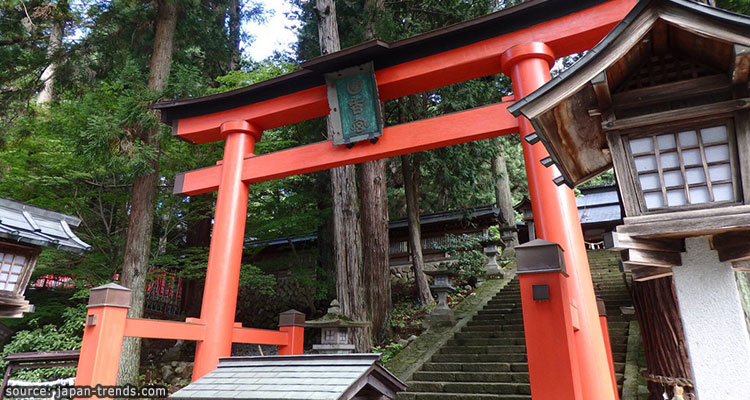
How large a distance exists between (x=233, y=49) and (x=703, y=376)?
14.1 meters

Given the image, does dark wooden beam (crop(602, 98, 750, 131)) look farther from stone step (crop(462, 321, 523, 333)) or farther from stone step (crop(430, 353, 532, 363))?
stone step (crop(462, 321, 523, 333))

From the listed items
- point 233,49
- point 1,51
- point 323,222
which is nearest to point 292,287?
point 323,222

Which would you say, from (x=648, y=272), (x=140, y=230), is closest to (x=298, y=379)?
(x=648, y=272)

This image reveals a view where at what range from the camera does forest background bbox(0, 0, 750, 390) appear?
28.0ft

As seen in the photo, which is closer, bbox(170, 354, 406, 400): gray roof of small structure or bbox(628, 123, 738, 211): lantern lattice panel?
bbox(628, 123, 738, 211): lantern lattice panel

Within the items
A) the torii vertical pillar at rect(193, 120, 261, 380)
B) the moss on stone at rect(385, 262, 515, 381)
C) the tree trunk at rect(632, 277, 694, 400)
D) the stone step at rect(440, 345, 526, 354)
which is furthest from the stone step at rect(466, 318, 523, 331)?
the torii vertical pillar at rect(193, 120, 261, 380)

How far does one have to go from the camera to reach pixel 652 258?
2.57m

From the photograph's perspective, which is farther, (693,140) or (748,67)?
(693,140)

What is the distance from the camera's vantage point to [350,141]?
5.32 meters

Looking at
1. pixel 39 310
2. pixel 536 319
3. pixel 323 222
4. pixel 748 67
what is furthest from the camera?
pixel 323 222

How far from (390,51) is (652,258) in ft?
12.5

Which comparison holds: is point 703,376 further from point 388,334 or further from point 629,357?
point 388,334

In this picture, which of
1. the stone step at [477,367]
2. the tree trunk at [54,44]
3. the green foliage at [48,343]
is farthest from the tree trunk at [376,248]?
the tree trunk at [54,44]

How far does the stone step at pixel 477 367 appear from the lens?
248 inches
